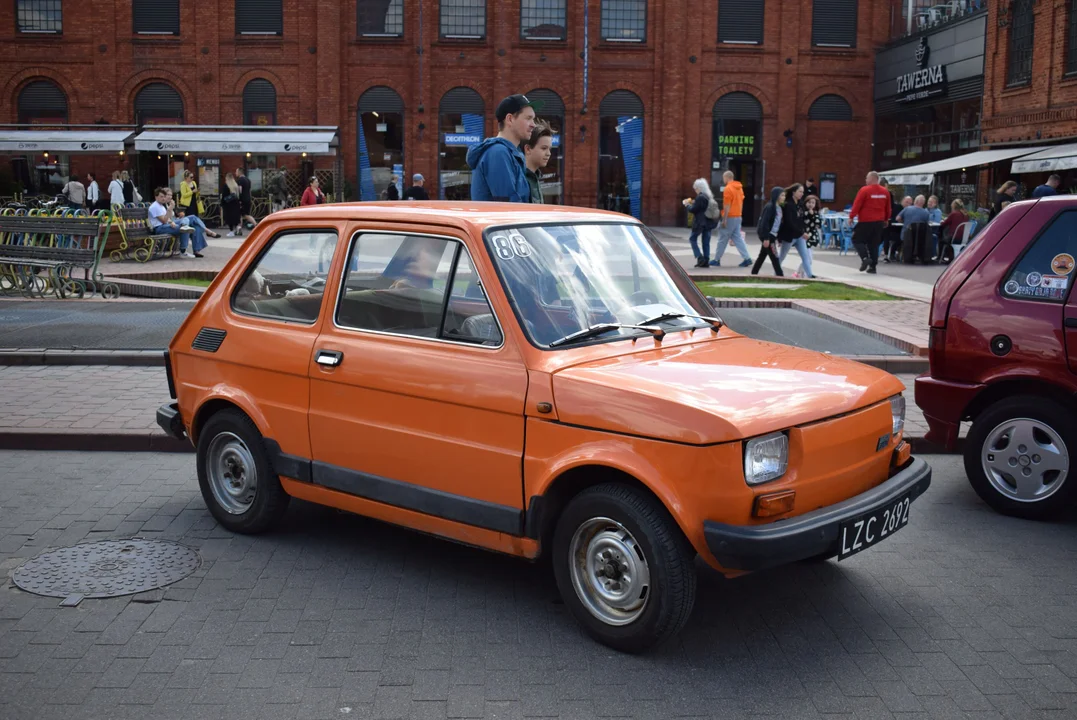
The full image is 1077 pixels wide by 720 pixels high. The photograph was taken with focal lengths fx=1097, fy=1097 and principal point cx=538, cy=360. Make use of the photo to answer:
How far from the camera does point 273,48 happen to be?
40812 millimetres

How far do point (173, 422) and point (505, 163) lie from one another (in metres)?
2.69

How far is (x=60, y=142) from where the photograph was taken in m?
39.0

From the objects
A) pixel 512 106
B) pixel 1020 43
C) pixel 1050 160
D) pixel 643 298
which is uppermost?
pixel 1020 43

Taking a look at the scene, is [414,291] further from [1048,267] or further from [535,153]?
[1048,267]

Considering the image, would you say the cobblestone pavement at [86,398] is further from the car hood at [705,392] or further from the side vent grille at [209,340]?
the car hood at [705,392]

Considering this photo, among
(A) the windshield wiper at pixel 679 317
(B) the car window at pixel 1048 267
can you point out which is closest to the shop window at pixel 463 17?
(B) the car window at pixel 1048 267

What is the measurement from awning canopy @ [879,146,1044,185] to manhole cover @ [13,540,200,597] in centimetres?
2833

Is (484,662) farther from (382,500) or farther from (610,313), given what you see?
(610,313)

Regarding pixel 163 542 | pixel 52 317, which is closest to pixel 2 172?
pixel 52 317

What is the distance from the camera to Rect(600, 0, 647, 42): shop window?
135ft

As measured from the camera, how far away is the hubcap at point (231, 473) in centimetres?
566

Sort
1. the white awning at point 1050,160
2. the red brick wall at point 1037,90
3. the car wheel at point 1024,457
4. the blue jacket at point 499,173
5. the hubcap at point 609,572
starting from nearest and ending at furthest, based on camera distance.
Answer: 1. the hubcap at point 609,572
2. the car wheel at point 1024,457
3. the blue jacket at point 499,173
4. the white awning at point 1050,160
5. the red brick wall at point 1037,90

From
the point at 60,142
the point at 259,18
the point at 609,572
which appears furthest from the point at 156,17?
the point at 609,572

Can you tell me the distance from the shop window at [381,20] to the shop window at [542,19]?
457cm
